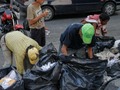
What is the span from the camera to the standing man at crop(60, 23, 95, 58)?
539cm

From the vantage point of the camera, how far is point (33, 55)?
18.9 feet

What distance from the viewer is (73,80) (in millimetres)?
5438

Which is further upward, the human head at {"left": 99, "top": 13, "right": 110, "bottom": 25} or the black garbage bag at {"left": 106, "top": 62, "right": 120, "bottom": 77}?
the human head at {"left": 99, "top": 13, "right": 110, "bottom": 25}

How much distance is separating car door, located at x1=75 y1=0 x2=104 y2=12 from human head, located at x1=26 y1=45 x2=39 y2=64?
7602 millimetres

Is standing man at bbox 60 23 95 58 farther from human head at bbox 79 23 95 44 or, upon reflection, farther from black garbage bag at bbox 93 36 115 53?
black garbage bag at bbox 93 36 115 53

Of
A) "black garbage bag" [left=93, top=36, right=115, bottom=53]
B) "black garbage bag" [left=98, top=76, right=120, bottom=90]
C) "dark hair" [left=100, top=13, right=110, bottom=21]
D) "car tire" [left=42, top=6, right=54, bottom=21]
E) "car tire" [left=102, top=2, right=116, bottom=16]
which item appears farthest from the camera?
"car tire" [left=102, top=2, right=116, bottom=16]

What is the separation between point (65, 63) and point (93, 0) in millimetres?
8105

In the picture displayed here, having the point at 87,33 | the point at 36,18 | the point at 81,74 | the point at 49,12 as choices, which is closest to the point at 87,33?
the point at 87,33

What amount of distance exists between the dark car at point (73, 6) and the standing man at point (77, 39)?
6932mm

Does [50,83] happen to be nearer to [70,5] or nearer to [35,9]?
[35,9]

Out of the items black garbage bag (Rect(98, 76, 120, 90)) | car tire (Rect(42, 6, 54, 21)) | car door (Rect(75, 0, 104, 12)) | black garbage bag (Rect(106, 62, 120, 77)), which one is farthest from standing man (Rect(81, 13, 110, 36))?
car door (Rect(75, 0, 104, 12))

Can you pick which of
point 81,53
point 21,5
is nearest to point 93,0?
point 21,5

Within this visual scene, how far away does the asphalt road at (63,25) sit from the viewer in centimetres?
1067

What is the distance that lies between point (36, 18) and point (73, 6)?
19.8 feet
